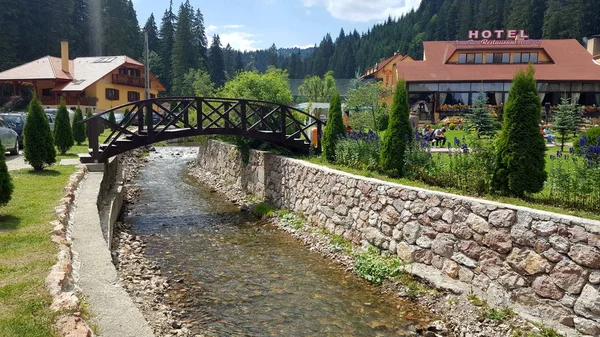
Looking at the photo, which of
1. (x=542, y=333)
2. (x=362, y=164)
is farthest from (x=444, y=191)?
(x=362, y=164)

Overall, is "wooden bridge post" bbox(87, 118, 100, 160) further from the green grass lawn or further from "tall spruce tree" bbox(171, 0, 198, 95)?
"tall spruce tree" bbox(171, 0, 198, 95)

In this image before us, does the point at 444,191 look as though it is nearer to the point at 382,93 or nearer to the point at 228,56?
the point at 382,93

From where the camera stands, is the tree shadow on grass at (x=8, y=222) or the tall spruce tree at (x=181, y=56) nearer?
the tree shadow on grass at (x=8, y=222)

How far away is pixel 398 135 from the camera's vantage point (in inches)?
419

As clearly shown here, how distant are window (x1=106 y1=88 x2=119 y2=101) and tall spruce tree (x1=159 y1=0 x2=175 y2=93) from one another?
19369 millimetres

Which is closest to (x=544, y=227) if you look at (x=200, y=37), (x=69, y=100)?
(x=69, y=100)

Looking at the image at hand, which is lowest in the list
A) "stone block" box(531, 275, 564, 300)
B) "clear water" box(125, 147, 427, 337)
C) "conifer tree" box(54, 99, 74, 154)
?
"clear water" box(125, 147, 427, 337)

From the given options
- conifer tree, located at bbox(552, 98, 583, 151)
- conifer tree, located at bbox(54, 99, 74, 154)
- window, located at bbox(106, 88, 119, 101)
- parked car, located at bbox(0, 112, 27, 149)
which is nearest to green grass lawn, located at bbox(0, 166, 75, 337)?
conifer tree, located at bbox(54, 99, 74, 154)

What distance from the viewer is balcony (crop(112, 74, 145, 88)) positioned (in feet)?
158

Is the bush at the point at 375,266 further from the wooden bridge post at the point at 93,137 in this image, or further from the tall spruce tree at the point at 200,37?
the tall spruce tree at the point at 200,37

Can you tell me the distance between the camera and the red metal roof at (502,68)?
3634 centimetres

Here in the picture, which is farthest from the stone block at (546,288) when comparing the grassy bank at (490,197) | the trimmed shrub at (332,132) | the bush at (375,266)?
the trimmed shrub at (332,132)

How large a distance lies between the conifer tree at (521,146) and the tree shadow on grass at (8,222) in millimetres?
7908

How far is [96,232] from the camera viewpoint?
751 centimetres
